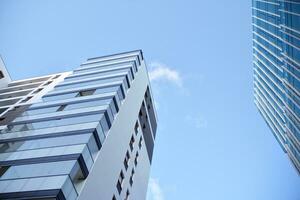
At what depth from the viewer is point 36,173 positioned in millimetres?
29266

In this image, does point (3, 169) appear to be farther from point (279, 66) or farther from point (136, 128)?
point (279, 66)

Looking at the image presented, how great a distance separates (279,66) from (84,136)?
108 ft

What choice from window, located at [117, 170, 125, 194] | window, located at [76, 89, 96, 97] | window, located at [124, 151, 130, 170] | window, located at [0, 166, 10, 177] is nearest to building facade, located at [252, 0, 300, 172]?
window, located at [124, 151, 130, 170]

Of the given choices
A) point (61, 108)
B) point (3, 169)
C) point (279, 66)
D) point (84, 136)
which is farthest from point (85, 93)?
point (279, 66)

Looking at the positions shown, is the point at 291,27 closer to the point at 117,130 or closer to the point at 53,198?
the point at 117,130

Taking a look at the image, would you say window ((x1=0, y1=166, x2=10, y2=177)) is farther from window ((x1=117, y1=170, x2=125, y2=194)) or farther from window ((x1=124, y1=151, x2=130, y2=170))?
window ((x1=124, y1=151, x2=130, y2=170))

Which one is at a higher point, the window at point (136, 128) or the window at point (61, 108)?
the window at point (61, 108)

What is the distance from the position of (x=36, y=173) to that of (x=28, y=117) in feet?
44.4

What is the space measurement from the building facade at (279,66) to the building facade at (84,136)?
20149 millimetres

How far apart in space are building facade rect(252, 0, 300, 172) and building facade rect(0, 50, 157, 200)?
66.1 feet

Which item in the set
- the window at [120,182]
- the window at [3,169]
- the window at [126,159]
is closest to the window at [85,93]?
the window at [126,159]

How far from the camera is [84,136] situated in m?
33.6

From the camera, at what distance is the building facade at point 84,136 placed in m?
29.2

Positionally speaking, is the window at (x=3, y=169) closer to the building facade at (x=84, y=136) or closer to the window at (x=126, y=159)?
the building facade at (x=84, y=136)
